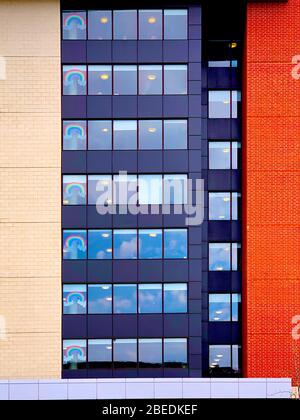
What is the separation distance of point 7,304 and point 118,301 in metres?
4.34

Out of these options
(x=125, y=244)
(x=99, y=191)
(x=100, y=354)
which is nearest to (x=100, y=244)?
(x=125, y=244)

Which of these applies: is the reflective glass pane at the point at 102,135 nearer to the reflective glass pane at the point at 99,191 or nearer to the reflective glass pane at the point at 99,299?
the reflective glass pane at the point at 99,191

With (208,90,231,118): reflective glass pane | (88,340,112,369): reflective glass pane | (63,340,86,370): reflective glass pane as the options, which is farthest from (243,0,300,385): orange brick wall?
(63,340,86,370): reflective glass pane

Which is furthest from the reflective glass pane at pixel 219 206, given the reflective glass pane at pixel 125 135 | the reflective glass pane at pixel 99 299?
the reflective glass pane at pixel 99 299

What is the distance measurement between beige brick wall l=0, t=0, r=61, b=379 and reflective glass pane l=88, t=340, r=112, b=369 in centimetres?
128

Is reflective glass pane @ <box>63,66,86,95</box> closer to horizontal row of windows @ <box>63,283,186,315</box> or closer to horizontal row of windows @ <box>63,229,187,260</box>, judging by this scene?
horizontal row of windows @ <box>63,229,187,260</box>

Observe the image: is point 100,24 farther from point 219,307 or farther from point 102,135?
point 219,307

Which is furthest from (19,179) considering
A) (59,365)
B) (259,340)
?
(259,340)

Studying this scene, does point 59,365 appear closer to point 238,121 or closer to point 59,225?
point 59,225

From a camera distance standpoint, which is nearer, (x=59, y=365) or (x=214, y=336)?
(x=59, y=365)

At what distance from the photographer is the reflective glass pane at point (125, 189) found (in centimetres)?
1945

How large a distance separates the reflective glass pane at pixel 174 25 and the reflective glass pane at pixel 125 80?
197cm

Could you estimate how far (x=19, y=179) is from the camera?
19125 millimetres

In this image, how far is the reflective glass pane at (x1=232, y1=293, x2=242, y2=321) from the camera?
794 inches
